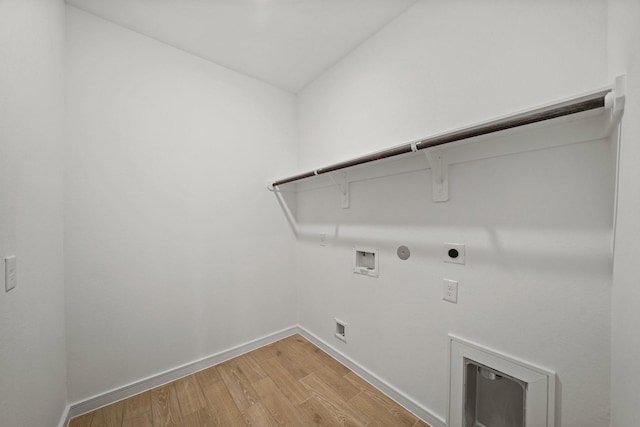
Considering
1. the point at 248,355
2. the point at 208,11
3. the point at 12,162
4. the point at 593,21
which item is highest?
the point at 208,11

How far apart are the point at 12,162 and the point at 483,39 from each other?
6.59 ft

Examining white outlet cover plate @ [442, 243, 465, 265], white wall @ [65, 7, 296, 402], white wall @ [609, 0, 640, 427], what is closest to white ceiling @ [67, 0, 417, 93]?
white wall @ [65, 7, 296, 402]

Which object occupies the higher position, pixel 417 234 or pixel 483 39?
pixel 483 39

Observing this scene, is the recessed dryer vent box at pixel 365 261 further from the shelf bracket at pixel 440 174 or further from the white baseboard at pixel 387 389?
the white baseboard at pixel 387 389

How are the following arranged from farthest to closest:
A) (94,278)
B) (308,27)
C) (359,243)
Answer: (359,243) → (308,27) → (94,278)

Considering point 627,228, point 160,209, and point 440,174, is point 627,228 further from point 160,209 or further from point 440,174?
point 160,209

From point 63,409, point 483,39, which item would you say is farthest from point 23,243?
point 483,39

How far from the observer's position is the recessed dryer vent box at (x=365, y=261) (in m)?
1.53

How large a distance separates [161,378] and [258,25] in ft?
8.27

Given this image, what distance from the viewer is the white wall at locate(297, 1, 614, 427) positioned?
825 mm

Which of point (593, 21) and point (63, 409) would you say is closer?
point (593, 21)

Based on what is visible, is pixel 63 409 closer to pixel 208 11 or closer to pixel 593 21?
pixel 208 11

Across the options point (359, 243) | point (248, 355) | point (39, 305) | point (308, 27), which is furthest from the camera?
point (248, 355)

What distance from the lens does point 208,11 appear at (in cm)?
139
